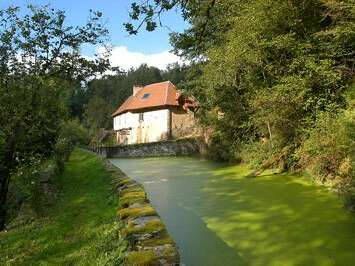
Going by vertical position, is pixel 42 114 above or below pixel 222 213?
above

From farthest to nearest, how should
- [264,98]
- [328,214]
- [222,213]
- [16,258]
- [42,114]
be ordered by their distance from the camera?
[264,98]
[42,114]
[222,213]
[328,214]
[16,258]

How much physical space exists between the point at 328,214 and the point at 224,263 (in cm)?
373

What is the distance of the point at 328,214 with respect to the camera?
9102 mm

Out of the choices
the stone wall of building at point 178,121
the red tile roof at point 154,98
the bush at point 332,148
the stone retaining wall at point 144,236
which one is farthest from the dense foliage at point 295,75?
the red tile roof at point 154,98

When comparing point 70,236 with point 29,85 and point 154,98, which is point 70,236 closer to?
point 29,85

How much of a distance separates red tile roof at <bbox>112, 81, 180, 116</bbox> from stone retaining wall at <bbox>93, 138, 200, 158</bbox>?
7887mm

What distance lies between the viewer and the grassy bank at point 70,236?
6.38 metres

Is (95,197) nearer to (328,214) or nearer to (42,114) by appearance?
(42,114)

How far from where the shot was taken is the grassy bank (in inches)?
251

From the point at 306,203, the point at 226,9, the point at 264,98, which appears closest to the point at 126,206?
the point at 306,203

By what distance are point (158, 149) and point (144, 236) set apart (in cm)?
2993

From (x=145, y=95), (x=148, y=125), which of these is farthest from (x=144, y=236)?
(x=145, y=95)

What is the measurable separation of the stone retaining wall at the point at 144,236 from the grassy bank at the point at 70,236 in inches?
9.8

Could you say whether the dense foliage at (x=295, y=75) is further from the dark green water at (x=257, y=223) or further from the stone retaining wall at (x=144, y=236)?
the stone retaining wall at (x=144, y=236)
